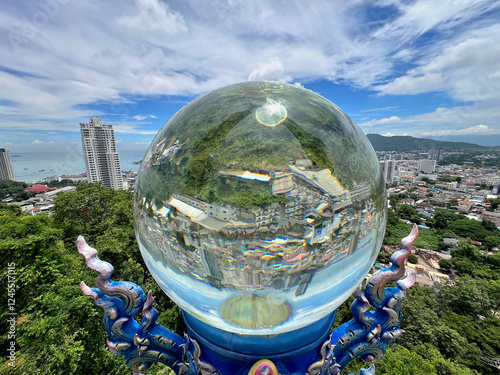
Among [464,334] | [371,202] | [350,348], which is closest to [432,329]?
[464,334]

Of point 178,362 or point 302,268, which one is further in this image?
point 178,362

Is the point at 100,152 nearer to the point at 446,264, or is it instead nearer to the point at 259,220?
the point at 259,220

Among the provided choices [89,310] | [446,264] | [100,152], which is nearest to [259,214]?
[89,310]

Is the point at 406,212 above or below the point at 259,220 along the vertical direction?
below

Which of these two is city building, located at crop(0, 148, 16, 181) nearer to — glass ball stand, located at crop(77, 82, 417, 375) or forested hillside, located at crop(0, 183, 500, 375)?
forested hillside, located at crop(0, 183, 500, 375)

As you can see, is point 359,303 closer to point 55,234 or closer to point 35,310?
point 35,310

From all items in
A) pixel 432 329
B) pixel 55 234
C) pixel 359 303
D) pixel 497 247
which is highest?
pixel 359 303
